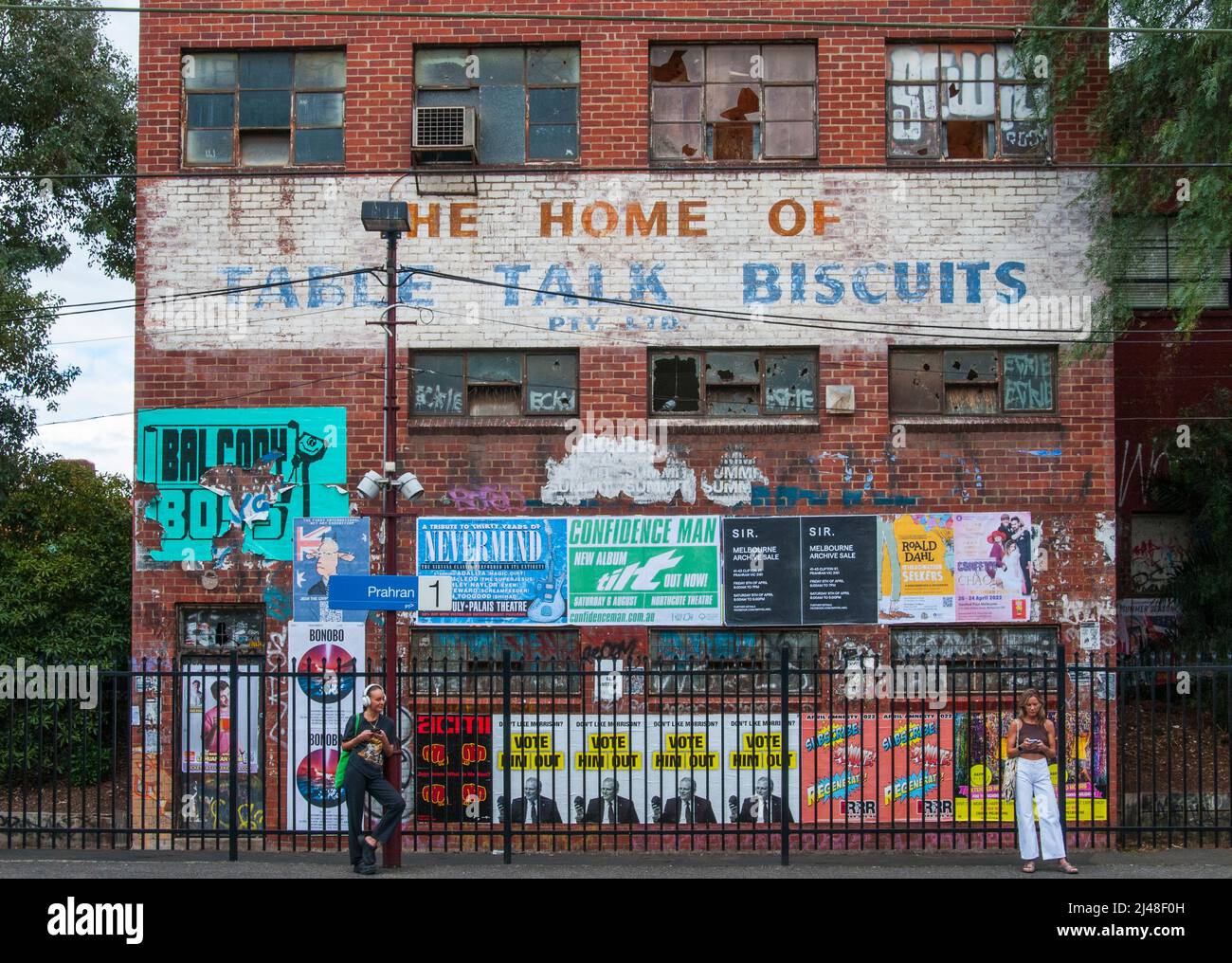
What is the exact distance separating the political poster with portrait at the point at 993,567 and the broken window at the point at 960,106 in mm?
4042

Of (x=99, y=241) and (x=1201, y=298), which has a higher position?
(x=99, y=241)

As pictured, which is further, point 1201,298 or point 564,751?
point 564,751

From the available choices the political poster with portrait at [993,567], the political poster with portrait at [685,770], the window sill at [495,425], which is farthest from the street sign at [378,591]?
the political poster with portrait at [993,567]

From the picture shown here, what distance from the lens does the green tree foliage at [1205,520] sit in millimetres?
15586

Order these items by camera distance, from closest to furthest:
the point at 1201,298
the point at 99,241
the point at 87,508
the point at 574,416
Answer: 1. the point at 1201,298
2. the point at 574,416
3. the point at 87,508
4. the point at 99,241

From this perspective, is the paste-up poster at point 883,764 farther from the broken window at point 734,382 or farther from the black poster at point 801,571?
the broken window at point 734,382

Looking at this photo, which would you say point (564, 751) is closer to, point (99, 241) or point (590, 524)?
point (590, 524)

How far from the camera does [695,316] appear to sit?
46.1 feet

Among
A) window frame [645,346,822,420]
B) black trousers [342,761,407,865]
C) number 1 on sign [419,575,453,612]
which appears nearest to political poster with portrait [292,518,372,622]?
number 1 on sign [419,575,453,612]

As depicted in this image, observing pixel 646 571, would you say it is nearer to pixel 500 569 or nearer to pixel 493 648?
pixel 500 569

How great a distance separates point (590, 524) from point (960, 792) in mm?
4910

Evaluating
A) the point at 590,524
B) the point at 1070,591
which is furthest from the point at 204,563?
the point at 1070,591

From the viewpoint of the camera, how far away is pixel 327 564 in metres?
14.0

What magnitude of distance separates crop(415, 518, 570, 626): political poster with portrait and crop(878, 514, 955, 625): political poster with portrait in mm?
3446
